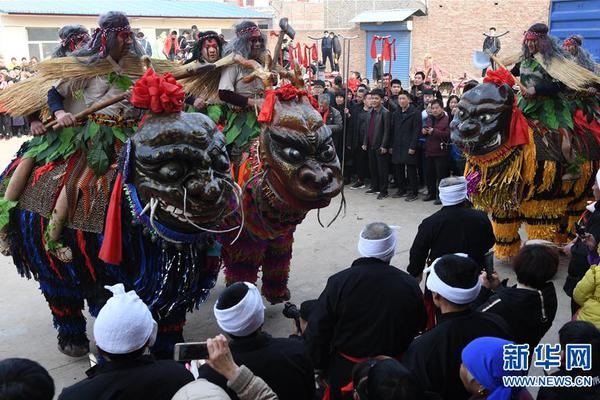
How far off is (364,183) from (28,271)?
20.7 ft

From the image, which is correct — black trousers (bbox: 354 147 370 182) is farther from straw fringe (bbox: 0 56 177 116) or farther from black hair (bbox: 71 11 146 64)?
black hair (bbox: 71 11 146 64)

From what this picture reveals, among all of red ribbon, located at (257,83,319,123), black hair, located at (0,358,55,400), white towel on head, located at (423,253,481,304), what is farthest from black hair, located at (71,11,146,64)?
white towel on head, located at (423,253,481,304)

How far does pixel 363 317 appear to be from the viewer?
291cm

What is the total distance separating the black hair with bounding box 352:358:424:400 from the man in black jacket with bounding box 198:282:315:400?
1.18 feet

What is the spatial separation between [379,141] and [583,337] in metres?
6.31

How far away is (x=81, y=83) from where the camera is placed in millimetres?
4070

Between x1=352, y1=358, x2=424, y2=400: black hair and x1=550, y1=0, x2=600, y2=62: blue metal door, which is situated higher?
x1=550, y1=0, x2=600, y2=62: blue metal door

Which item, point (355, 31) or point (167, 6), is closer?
point (355, 31)

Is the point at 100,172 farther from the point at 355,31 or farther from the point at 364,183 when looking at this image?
the point at 355,31

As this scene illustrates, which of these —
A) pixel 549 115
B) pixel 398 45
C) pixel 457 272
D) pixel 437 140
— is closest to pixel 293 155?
pixel 457 272

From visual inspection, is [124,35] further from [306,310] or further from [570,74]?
[570,74]

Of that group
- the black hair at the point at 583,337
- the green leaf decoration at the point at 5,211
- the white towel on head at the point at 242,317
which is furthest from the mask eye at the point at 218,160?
the black hair at the point at 583,337

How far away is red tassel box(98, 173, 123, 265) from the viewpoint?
11.9ft

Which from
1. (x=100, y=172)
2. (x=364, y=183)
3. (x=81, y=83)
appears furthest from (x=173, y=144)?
(x=364, y=183)
